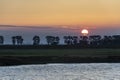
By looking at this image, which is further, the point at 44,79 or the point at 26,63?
the point at 26,63

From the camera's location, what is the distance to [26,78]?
7094 centimetres

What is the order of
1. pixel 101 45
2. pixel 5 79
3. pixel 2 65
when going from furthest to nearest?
pixel 101 45, pixel 2 65, pixel 5 79

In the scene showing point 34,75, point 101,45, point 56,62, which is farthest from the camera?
point 101,45

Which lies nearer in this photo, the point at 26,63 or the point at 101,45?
the point at 26,63

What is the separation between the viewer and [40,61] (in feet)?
368

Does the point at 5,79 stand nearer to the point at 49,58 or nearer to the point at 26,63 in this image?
the point at 26,63

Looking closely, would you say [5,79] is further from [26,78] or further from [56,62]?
[56,62]

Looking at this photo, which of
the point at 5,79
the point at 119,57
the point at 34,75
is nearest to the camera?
the point at 5,79

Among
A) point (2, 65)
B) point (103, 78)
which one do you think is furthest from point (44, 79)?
point (2, 65)

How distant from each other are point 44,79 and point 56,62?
134ft

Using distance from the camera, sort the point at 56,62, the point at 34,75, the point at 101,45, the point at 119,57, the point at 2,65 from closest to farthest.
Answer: the point at 34,75, the point at 2,65, the point at 56,62, the point at 119,57, the point at 101,45

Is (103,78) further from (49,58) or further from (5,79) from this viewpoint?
(49,58)

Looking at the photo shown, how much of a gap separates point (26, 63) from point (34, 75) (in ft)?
98.6

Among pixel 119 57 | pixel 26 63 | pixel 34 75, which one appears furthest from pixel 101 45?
pixel 34 75
